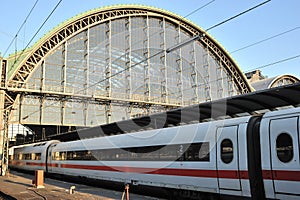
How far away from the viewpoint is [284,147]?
34.9 ft

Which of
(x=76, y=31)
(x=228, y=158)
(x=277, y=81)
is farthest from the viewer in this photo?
(x=277, y=81)

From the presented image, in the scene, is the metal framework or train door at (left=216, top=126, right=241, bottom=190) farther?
the metal framework

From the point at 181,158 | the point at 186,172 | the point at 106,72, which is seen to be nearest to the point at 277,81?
the point at 106,72

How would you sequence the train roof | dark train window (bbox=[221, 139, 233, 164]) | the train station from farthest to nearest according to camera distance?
the train station → the train roof → dark train window (bbox=[221, 139, 233, 164])

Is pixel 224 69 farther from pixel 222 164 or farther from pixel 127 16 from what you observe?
pixel 222 164

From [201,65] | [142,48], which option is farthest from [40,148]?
[201,65]

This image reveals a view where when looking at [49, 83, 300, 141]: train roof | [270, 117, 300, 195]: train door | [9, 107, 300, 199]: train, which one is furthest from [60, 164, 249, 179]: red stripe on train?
[49, 83, 300, 141]: train roof

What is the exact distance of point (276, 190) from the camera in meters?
10.6

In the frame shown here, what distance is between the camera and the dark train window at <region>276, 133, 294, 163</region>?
1044 centimetres

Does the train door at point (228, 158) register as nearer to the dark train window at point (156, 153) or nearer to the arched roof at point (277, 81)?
the dark train window at point (156, 153)

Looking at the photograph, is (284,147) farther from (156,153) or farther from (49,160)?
(49,160)

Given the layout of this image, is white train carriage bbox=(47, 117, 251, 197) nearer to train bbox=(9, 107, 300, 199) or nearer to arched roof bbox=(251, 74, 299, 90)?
train bbox=(9, 107, 300, 199)

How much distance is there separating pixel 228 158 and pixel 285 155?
2401mm

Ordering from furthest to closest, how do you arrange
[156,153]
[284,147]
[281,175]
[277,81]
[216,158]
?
[277,81]
[156,153]
[216,158]
[284,147]
[281,175]
